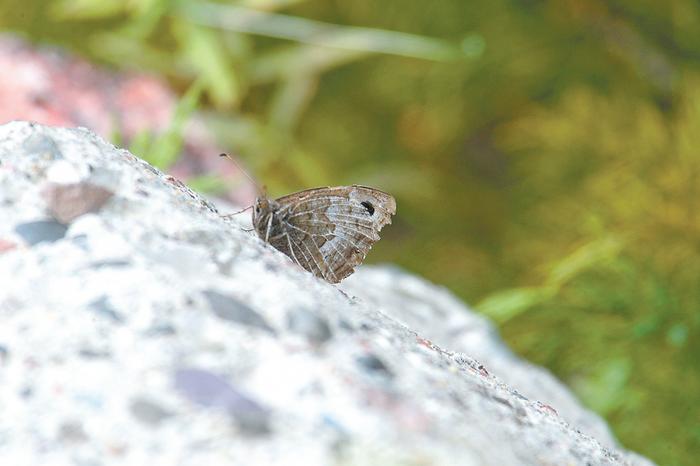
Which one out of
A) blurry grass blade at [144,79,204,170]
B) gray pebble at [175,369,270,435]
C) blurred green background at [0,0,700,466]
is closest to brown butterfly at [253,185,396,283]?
gray pebble at [175,369,270,435]

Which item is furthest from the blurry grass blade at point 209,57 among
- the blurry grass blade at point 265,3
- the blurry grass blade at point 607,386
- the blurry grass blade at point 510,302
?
the blurry grass blade at point 607,386

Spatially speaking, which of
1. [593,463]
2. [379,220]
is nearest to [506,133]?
[379,220]

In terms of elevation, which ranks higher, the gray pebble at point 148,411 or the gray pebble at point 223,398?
the gray pebble at point 223,398

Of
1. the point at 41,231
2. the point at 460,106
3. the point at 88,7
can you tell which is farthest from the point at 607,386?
the point at 88,7

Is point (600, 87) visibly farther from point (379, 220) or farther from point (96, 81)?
point (379, 220)

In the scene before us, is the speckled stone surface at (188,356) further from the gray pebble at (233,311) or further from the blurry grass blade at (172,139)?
the blurry grass blade at (172,139)

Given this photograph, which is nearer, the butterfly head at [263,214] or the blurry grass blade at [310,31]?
the butterfly head at [263,214]
